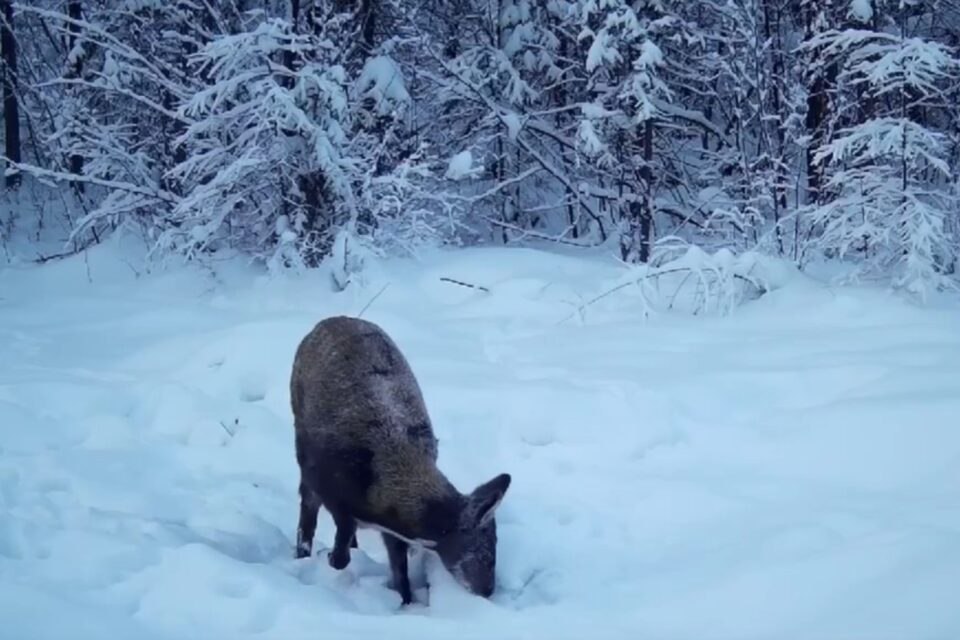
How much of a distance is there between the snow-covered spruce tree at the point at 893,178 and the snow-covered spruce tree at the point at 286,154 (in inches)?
173

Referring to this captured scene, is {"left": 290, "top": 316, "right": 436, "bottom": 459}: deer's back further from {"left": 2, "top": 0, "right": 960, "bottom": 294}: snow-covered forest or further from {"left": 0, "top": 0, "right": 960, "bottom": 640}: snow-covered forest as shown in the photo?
{"left": 2, "top": 0, "right": 960, "bottom": 294}: snow-covered forest

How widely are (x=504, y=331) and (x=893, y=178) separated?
3.83m

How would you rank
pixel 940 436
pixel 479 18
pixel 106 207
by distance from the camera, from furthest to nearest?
1. pixel 479 18
2. pixel 106 207
3. pixel 940 436

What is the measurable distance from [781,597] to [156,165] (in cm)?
1088

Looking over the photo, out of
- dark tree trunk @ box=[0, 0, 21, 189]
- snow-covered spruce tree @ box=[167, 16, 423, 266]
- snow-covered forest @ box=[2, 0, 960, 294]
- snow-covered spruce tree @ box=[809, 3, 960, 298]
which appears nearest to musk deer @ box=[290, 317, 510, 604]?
snow-covered forest @ box=[2, 0, 960, 294]

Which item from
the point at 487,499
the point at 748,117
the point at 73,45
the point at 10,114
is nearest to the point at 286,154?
the point at 73,45

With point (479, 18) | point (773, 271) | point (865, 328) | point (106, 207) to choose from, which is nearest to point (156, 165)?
point (106, 207)

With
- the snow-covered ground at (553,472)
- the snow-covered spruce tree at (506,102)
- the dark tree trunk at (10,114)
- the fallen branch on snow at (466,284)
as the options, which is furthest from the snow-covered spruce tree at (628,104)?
the dark tree trunk at (10,114)

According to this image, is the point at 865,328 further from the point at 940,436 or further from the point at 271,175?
the point at 271,175

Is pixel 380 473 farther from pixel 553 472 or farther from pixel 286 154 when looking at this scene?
pixel 286 154

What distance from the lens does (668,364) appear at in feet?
22.3

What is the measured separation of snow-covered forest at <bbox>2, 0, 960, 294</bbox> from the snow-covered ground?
5.17ft

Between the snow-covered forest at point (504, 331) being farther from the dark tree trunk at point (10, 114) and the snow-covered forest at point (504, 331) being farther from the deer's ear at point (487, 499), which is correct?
the dark tree trunk at point (10, 114)

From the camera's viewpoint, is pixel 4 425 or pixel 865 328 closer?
pixel 4 425
